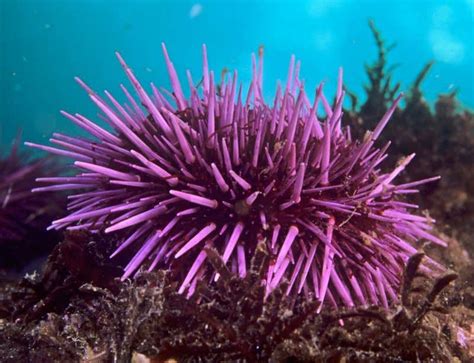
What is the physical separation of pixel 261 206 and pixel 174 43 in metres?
46.0

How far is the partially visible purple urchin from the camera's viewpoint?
204 cm

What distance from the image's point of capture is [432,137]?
459cm

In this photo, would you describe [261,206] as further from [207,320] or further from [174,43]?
[174,43]

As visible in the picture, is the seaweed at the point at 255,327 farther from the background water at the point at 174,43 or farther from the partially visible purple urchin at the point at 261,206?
the background water at the point at 174,43

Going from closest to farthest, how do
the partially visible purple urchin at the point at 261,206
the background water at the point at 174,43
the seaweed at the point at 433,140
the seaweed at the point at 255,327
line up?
the seaweed at the point at 255,327 < the partially visible purple urchin at the point at 261,206 < the seaweed at the point at 433,140 < the background water at the point at 174,43

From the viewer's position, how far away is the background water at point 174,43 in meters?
38.0

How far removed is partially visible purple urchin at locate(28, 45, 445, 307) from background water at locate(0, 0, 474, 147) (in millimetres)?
36007

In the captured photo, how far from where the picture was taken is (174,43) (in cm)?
4553

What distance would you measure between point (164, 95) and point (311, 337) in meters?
1.79

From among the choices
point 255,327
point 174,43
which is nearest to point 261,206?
point 255,327

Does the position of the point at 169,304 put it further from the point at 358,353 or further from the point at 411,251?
the point at 411,251

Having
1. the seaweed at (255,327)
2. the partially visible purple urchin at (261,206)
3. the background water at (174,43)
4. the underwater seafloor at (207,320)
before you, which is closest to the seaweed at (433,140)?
the underwater seafloor at (207,320)

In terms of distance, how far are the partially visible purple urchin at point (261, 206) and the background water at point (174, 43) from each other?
36007 millimetres

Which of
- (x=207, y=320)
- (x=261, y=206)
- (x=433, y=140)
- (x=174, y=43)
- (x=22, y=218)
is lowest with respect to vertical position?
(x=22, y=218)
